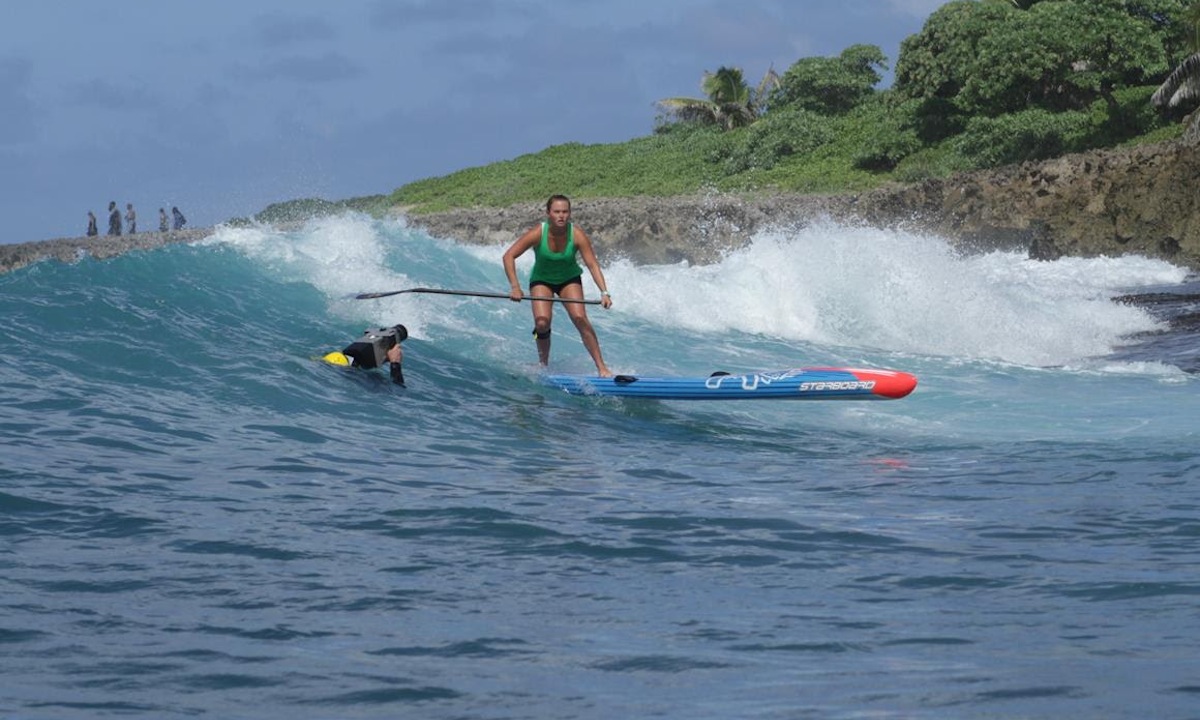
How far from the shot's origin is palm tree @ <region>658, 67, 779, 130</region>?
1960 inches

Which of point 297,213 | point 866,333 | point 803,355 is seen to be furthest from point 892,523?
point 297,213

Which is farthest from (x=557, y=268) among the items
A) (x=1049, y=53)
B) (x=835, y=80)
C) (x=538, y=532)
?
(x=835, y=80)

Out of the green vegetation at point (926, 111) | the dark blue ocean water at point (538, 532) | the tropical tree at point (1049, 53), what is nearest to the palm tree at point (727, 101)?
the green vegetation at point (926, 111)

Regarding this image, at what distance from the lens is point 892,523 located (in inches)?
256

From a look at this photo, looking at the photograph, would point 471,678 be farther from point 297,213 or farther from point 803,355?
point 297,213

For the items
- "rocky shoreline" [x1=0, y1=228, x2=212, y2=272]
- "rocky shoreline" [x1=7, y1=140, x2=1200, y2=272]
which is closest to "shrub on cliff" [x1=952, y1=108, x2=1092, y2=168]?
"rocky shoreline" [x1=7, y1=140, x2=1200, y2=272]

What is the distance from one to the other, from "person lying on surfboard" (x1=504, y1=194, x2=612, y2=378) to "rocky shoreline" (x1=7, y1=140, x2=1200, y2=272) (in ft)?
59.3

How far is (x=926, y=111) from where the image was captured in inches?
1619

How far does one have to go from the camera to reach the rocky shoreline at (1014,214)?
26516mm

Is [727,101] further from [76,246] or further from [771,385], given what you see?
[771,385]

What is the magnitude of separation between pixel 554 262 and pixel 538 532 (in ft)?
17.1

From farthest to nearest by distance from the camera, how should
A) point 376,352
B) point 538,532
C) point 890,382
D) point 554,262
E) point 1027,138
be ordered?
point 1027,138 → point 554,262 → point 376,352 → point 890,382 → point 538,532

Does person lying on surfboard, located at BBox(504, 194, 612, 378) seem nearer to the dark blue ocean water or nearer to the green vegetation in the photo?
the dark blue ocean water

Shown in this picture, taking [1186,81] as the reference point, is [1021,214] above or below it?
below
